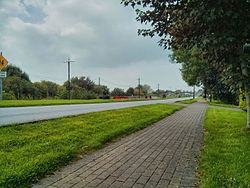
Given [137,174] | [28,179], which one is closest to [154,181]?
[137,174]

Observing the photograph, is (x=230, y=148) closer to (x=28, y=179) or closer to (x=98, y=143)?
(x=98, y=143)

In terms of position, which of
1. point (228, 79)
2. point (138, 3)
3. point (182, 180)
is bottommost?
point (182, 180)

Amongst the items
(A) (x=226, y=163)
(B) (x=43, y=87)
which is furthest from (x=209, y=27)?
(B) (x=43, y=87)

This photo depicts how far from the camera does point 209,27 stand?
860 centimetres

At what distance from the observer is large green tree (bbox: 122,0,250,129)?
8094 millimetres

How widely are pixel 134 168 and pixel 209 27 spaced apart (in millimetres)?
5262

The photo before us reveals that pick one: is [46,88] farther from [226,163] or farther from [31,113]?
[226,163]

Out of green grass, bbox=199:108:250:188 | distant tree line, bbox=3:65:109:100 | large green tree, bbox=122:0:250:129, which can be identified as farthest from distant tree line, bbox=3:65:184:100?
green grass, bbox=199:108:250:188

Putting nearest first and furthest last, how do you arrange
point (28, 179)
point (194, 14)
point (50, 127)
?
point (28, 179), point (194, 14), point (50, 127)

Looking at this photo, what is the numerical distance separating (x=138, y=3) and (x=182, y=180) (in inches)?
278

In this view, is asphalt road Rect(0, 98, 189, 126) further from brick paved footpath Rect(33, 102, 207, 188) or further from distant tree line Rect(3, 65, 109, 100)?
distant tree line Rect(3, 65, 109, 100)

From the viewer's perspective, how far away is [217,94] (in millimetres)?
50844

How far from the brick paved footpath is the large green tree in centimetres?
322

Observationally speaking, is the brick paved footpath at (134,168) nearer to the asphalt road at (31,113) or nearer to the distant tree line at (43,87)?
the asphalt road at (31,113)
